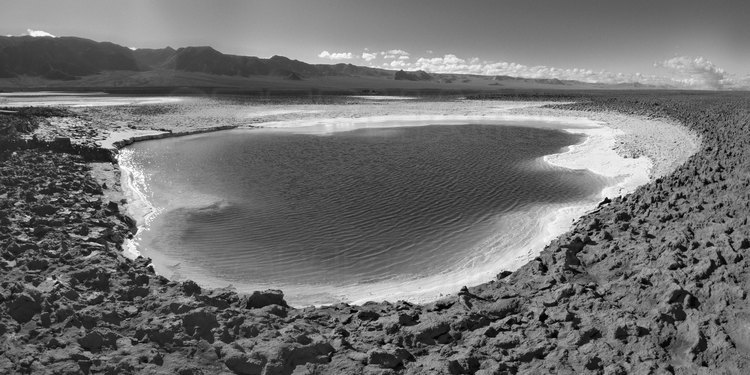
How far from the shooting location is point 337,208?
34.5 ft

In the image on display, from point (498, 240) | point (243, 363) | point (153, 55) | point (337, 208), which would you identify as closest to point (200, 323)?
point (243, 363)

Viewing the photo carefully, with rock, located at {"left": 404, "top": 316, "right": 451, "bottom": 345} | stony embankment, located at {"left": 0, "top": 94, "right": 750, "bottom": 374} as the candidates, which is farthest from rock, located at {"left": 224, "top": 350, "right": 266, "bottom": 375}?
rock, located at {"left": 404, "top": 316, "right": 451, "bottom": 345}

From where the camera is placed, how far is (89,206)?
9.20 metres

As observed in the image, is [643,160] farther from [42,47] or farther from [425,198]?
[42,47]

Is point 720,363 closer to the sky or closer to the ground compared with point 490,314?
closer to the sky

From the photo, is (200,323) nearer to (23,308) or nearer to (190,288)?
(190,288)

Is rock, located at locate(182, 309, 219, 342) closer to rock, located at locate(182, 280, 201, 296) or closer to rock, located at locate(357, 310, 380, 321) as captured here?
rock, located at locate(182, 280, 201, 296)

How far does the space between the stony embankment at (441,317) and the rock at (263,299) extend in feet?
0.05

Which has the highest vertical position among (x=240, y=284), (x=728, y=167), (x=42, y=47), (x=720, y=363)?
(x=42, y=47)

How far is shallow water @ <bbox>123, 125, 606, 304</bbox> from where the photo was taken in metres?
7.50

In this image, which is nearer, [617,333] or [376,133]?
[617,333]

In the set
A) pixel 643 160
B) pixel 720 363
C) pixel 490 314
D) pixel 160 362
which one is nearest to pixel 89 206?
pixel 160 362

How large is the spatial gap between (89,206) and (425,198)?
7.60 m

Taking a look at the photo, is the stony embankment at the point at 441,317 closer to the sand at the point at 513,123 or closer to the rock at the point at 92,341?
the rock at the point at 92,341
